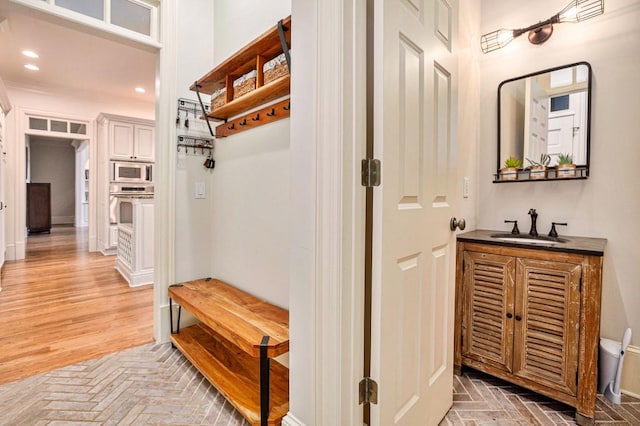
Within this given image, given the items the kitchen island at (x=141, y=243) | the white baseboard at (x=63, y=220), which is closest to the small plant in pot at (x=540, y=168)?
the kitchen island at (x=141, y=243)

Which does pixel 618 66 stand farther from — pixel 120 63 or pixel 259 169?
pixel 120 63

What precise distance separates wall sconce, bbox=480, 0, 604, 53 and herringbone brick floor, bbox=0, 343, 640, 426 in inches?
88.2

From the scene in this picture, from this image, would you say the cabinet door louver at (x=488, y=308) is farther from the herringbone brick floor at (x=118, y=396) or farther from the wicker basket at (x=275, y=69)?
the wicker basket at (x=275, y=69)

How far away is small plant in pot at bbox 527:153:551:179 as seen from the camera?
1.99 metres

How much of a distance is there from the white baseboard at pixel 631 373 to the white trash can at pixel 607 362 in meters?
0.08

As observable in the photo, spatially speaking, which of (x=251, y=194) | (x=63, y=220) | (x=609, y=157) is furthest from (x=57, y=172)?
(x=609, y=157)

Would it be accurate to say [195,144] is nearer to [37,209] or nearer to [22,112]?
[22,112]

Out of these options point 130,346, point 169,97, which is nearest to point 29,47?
point 169,97

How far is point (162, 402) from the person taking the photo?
5.54 ft

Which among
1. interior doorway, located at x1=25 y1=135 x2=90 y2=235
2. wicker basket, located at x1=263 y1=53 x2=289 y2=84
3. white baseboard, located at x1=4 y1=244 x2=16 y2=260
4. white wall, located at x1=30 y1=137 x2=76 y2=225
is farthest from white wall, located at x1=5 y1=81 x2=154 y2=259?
wicker basket, located at x1=263 y1=53 x2=289 y2=84

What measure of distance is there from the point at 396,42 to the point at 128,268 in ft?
14.0

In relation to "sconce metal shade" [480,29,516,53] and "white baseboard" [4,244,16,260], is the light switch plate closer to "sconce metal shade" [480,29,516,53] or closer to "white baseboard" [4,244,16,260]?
"sconce metal shade" [480,29,516,53]

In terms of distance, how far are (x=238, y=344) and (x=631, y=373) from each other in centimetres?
220

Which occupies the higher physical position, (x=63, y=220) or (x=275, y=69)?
(x=275, y=69)
